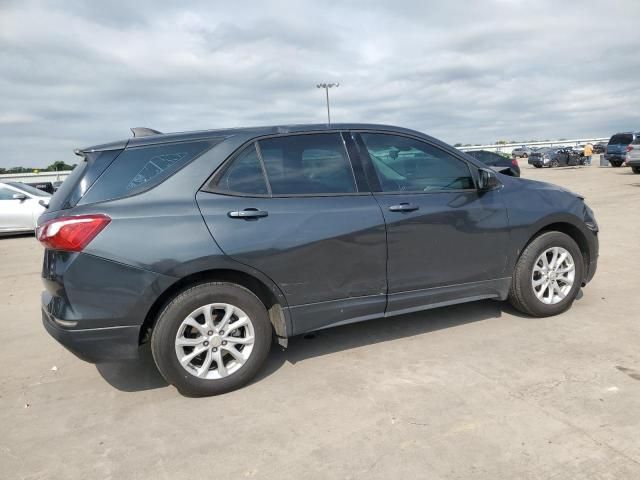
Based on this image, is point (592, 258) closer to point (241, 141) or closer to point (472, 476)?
point (472, 476)

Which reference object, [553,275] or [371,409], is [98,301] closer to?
[371,409]

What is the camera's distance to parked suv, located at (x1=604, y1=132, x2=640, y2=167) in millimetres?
25558

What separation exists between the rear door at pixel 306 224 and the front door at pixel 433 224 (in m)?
0.16

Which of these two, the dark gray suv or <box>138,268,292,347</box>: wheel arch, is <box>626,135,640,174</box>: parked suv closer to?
the dark gray suv

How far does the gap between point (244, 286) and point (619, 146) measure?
28.5m

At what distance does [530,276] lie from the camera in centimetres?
416

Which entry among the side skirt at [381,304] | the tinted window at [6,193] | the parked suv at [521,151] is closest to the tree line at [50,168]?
the tinted window at [6,193]

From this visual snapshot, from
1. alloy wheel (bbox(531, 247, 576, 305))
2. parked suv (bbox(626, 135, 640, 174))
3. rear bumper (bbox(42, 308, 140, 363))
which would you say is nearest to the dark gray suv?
rear bumper (bbox(42, 308, 140, 363))

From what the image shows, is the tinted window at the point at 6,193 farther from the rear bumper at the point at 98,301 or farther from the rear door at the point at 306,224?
the rear door at the point at 306,224

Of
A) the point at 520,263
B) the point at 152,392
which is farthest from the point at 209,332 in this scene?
the point at 520,263

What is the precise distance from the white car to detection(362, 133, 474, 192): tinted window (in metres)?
9.85

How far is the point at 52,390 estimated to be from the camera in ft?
11.2

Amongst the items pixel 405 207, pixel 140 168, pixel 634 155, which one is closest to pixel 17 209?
pixel 140 168

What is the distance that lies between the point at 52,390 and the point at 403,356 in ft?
8.29
